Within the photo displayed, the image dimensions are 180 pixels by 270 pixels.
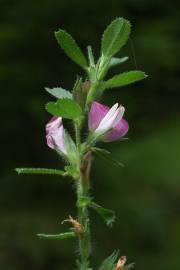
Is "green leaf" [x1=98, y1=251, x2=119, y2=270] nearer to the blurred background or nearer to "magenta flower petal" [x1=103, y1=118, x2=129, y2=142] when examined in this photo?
"magenta flower petal" [x1=103, y1=118, x2=129, y2=142]

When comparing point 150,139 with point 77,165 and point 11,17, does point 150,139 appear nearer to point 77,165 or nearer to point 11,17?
point 11,17

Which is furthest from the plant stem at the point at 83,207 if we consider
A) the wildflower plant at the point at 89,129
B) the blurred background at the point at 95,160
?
the blurred background at the point at 95,160

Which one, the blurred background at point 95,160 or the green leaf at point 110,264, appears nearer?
the green leaf at point 110,264

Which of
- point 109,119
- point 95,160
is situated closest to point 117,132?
point 109,119

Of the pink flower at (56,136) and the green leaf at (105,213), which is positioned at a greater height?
the pink flower at (56,136)

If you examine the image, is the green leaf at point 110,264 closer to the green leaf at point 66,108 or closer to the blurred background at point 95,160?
the green leaf at point 66,108

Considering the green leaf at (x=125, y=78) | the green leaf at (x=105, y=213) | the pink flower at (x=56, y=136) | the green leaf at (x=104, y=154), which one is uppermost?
the green leaf at (x=125, y=78)
